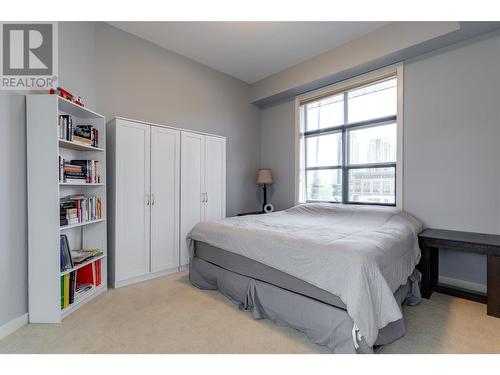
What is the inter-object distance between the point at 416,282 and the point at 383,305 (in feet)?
3.77

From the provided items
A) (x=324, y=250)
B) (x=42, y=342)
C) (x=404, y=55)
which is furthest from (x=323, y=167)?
(x=42, y=342)

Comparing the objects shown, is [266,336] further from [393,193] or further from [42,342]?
[393,193]

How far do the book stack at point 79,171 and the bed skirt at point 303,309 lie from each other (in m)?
1.47

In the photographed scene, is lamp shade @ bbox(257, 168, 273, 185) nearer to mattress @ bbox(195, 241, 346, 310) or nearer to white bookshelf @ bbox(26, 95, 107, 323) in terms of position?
mattress @ bbox(195, 241, 346, 310)

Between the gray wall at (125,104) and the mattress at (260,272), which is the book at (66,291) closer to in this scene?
the gray wall at (125,104)

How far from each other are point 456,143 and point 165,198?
3450mm

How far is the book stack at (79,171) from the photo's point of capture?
2131 millimetres

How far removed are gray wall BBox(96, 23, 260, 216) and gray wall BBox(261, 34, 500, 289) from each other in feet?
8.48

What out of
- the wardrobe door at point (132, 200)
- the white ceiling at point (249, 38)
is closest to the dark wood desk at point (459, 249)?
the white ceiling at point (249, 38)

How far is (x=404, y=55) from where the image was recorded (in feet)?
9.61

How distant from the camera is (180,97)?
3.61 meters

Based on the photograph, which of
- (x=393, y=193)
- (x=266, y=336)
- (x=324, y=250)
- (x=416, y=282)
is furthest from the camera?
(x=393, y=193)

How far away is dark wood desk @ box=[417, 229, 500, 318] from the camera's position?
204 cm
